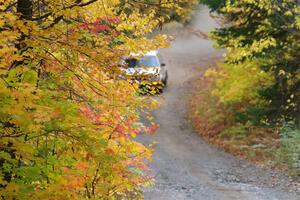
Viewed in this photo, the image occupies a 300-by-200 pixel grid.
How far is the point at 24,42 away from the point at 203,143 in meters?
13.7

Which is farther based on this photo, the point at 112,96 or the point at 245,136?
the point at 245,136

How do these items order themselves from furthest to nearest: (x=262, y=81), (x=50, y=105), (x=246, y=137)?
(x=262, y=81), (x=246, y=137), (x=50, y=105)

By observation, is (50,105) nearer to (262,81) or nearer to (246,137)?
(246,137)

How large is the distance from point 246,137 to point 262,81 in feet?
7.86

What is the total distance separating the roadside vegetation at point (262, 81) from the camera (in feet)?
49.1

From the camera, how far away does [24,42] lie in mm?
5082

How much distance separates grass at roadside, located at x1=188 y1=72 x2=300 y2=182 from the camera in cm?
1452

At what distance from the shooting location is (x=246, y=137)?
682 inches

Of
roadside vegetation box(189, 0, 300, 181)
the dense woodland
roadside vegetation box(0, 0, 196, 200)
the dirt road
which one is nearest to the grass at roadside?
roadside vegetation box(189, 0, 300, 181)

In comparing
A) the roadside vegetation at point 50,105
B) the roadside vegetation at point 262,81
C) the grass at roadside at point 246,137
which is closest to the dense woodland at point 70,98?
the roadside vegetation at point 50,105


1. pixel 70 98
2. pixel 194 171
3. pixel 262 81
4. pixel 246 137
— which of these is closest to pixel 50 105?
pixel 70 98

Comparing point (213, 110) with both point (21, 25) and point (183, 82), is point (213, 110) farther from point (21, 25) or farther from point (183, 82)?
point (21, 25)

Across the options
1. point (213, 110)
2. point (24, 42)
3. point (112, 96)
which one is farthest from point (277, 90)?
point (24, 42)

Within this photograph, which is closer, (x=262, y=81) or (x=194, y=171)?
(x=194, y=171)
